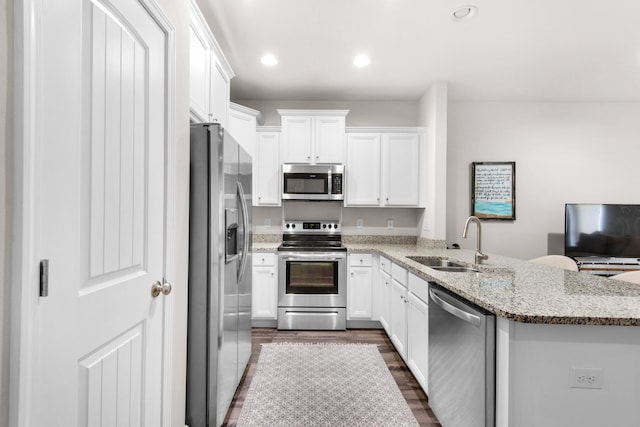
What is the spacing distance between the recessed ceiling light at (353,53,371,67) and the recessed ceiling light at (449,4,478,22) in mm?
812

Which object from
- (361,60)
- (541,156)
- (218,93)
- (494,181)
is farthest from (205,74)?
(541,156)

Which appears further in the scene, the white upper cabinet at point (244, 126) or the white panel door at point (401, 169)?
the white panel door at point (401, 169)

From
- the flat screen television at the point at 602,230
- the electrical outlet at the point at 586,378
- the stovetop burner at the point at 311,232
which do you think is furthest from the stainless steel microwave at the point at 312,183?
the flat screen television at the point at 602,230

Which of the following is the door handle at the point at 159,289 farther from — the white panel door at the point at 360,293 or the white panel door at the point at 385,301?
the white panel door at the point at 360,293

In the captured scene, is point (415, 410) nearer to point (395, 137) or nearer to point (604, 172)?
point (395, 137)

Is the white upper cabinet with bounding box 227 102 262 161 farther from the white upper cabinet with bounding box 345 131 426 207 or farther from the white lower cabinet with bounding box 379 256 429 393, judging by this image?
the white lower cabinet with bounding box 379 256 429 393

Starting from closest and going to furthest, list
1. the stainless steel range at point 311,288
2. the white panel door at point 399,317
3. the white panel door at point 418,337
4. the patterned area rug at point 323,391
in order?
1. the patterned area rug at point 323,391
2. the white panel door at point 418,337
3. the white panel door at point 399,317
4. the stainless steel range at point 311,288

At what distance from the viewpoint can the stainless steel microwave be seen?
365 centimetres

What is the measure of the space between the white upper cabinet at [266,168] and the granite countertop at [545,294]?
2.08m

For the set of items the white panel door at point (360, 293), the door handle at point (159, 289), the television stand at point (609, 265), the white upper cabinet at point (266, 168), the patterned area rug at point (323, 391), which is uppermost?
the white upper cabinet at point (266, 168)

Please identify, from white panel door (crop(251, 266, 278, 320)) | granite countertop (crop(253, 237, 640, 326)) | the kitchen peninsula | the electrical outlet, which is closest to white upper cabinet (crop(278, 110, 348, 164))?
white panel door (crop(251, 266, 278, 320))

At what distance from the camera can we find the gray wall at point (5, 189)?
666 millimetres

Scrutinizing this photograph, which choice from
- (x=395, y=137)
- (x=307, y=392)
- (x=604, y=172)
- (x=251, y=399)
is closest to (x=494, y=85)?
Answer: (x=395, y=137)

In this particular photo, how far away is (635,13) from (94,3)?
336cm
